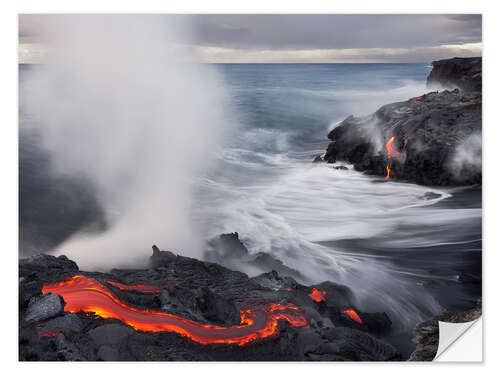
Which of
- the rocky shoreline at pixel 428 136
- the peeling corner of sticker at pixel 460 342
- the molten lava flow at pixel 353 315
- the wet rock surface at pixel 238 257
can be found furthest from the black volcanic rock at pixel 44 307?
the peeling corner of sticker at pixel 460 342

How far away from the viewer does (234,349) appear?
3.16 metres

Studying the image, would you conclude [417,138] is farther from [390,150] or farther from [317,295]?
[317,295]

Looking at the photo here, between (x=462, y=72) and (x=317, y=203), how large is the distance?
1808mm

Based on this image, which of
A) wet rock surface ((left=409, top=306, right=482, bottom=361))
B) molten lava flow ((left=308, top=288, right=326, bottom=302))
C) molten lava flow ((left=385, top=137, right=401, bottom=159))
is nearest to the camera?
wet rock surface ((left=409, top=306, right=482, bottom=361))

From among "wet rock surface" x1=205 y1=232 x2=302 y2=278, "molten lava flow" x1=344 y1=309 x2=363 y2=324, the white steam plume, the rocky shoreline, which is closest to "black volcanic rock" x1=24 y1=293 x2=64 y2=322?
the white steam plume

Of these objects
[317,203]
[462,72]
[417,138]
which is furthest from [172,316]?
[462,72]

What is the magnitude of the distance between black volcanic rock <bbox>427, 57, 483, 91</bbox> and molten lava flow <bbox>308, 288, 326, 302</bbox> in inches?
88.2

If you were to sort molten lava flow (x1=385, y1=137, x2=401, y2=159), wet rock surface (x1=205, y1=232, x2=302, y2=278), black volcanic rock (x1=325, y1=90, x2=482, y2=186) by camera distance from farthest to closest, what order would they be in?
molten lava flow (x1=385, y1=137, x2=401, y2=159) → black volcanic rock (x1=325, y1=90, x2=482, y2=186) → wet rock surface (x1=205, y1=232, x2=302, y2=278)

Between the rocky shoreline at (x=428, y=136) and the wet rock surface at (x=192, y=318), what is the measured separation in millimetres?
1304

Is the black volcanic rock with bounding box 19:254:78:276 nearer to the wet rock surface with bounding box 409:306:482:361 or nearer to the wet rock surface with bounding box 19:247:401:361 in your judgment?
the wet rock surface with bounding box 19:247:401:361

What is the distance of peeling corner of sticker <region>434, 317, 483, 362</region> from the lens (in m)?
3.33

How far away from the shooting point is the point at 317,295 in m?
3.42
